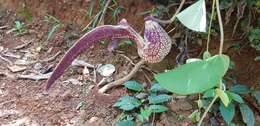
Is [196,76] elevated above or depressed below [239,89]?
above

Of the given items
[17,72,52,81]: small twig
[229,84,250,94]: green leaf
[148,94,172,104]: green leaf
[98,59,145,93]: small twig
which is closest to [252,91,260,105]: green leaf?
[229,84,250,94]: green leaf

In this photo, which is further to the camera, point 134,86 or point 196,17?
point 134,86

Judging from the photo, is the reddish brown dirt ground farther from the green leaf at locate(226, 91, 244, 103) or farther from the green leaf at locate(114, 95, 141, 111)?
the green leaf at locate(226, 91, 244, 103)

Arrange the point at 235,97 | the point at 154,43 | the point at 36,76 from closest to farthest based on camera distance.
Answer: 1. the point at 154,43
2. the point at 235,97
3. the point at 36,76

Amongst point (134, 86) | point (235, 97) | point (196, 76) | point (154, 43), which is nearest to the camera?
point (196, 76)

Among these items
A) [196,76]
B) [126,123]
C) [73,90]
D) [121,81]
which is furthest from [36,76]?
[196,76]

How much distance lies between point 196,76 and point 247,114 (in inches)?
20.5

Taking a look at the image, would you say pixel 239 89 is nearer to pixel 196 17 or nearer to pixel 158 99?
pixel 158 99

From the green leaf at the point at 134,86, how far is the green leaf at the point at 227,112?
25cm

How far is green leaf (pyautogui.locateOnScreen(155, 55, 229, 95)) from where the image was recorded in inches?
42.4

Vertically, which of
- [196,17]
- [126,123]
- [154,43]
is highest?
[196,17]

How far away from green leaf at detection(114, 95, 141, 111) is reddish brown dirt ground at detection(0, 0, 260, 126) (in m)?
0.03

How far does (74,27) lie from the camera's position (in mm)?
1905

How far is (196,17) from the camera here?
1.20 m
